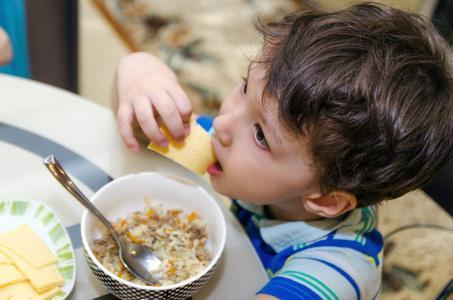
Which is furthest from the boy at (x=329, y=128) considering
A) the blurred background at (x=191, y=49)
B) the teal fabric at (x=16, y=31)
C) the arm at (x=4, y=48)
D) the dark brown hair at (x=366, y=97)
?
the teal fabric at (x=16, y=31)

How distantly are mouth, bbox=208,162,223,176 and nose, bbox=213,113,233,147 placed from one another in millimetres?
69

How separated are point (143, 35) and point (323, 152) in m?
1.89

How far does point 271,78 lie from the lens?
76 centimetres

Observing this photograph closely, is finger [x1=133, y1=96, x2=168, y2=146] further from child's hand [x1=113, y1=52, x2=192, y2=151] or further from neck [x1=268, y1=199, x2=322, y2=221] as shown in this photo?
neck [x1=268, y1=199, x2=322, y2=221]

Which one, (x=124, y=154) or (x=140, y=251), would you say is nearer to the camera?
(x=140, y=251)

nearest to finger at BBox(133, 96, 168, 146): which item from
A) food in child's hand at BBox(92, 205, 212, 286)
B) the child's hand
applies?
the child's hand

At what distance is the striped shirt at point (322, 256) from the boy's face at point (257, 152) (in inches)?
3.4

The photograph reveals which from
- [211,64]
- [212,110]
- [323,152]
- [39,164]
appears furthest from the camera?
[211,64]

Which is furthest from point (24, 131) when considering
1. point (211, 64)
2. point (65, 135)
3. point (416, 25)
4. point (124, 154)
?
point (211, 64)

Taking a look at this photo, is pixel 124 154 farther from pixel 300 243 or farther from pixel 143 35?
pixel 143 35

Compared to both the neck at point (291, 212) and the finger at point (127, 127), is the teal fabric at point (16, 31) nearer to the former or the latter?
the finger at point (127, 127)

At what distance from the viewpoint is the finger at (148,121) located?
2.89ft

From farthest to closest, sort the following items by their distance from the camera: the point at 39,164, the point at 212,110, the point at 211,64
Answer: the point at 211,64, the point at 212,110, the point at 39,164

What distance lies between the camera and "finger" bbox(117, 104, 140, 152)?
0.90 meters
